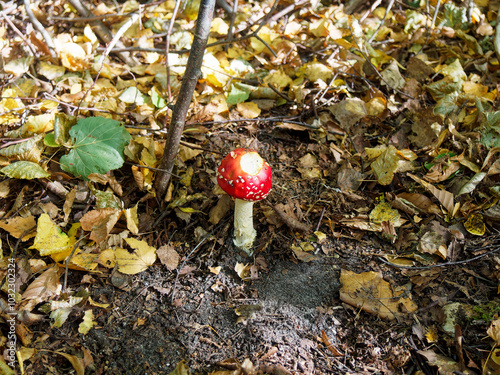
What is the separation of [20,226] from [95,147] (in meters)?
0.66

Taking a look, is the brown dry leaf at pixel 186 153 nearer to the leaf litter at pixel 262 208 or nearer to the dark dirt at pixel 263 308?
the leaf litter at pixel 262 208

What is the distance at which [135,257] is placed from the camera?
2.22 m

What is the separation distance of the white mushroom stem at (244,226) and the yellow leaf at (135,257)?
0.56 m

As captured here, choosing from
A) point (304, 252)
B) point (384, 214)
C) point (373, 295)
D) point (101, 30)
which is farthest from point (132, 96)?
point (373, 295)

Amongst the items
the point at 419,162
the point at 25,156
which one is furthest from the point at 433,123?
the point at 25,156

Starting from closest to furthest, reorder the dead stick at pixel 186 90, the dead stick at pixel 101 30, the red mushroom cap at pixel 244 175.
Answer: the dead stick at pixel 186 90 < the red mushroom cap at pixel 244 175 < the dead stick at pixel 101 30

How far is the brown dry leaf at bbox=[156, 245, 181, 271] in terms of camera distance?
2252 millimetres

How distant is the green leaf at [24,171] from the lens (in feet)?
7.32

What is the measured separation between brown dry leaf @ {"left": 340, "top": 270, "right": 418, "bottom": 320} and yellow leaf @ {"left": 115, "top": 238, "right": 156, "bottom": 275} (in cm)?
121

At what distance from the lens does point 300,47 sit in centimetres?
358

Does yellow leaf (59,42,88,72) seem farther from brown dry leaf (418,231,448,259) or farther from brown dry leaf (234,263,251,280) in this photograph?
brown dry leaf (418,231,448,259)

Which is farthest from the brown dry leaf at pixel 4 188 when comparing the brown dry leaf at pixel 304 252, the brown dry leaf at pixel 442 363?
the brown dry leaf at pixel 442 363

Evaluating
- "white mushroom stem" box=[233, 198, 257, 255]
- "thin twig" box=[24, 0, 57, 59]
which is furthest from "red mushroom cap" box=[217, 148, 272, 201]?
"thin twig" box=[24, 0, 57, 59]

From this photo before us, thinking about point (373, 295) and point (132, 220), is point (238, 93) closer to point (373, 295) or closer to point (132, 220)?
point (132, 220)
